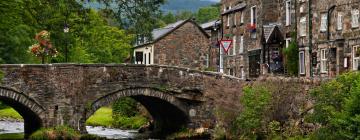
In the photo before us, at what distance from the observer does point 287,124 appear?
32938mm

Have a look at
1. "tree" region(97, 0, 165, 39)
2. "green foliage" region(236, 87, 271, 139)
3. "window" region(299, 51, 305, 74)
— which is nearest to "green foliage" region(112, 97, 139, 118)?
"window" region(299, 51, 305, 74)

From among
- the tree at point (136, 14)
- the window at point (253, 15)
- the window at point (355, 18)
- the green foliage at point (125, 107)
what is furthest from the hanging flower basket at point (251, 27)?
the tree at point (136, 14)

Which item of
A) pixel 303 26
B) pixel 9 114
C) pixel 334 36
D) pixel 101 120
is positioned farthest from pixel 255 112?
pixel 9 114

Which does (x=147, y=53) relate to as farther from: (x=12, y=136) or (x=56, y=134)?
(x=56, y=134)

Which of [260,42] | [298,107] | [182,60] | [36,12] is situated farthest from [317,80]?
[182,60]

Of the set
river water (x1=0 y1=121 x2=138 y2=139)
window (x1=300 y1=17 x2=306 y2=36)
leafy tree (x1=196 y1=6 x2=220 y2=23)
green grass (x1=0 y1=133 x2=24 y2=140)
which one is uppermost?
leafy tree (x1=196 y1=6 x2=220 y2=23)

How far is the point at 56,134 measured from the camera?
38438 mm

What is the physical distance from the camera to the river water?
43.6 metres

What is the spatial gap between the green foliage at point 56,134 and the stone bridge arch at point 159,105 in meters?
1.84

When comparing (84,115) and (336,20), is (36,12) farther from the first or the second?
(336,20)

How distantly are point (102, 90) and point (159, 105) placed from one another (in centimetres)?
612

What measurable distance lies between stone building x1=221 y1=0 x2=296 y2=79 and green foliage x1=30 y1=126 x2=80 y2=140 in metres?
14.7

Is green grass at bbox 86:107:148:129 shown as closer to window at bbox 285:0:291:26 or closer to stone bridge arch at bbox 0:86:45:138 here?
stone bridge arch at bbox 0:86:45:138

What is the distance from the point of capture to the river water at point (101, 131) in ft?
143
